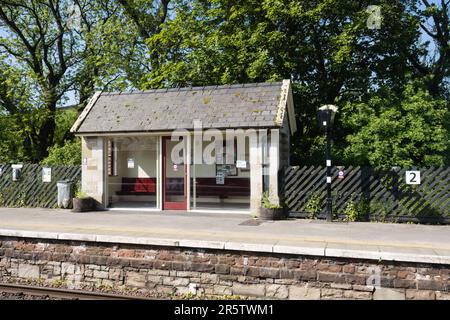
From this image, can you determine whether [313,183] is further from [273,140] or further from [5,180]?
[5,180]

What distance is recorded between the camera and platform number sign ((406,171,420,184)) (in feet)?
33.2

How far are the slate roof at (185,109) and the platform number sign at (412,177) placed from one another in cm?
383

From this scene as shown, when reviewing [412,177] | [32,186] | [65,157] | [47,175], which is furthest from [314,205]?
[65,157]

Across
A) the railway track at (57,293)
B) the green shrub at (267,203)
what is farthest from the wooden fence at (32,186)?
the green shrub at (267,203)

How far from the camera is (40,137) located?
947 inches

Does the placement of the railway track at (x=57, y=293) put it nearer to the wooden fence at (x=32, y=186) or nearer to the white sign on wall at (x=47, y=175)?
the wooden fence at (x=32, y=186)

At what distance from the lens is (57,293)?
7.27 metres

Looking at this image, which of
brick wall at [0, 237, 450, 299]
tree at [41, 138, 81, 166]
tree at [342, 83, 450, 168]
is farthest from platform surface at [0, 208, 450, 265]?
tree at [41, 138, 81, 166]

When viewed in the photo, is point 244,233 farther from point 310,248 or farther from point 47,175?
point 47,175

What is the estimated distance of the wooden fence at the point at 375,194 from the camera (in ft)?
32.9

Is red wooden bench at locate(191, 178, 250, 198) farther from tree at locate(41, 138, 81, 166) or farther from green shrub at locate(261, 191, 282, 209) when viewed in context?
tree at locate(41, 138, 81, 166)

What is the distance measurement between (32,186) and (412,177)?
43.1 feet
